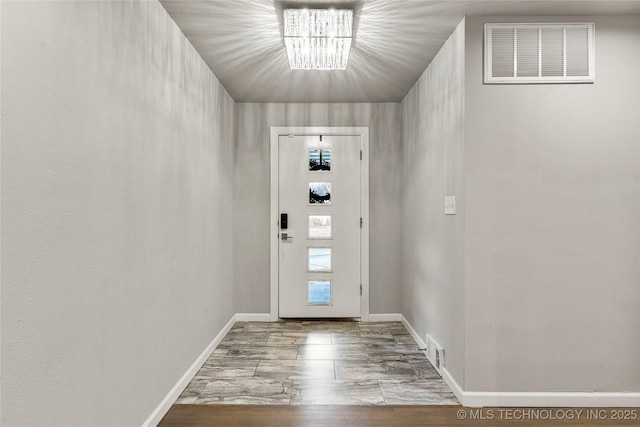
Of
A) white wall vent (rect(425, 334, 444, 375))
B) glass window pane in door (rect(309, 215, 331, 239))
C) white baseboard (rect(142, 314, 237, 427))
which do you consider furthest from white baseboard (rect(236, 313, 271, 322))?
white wall vent (rect(425, 334, 444, 375))

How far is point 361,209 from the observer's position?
439cm

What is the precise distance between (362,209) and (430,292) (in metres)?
1.39

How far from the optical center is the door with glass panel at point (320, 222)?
4379mm

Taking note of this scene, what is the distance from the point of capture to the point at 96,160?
164 centimetres

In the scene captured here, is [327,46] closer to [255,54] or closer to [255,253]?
[255,54]

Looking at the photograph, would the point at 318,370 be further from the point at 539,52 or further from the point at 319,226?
the point at 539,52

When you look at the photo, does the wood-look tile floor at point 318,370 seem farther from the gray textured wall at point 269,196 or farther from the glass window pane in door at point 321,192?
the glass window pane in door at point 321,192

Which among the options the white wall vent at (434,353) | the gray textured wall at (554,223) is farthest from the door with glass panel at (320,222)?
A: the gray textured wall at (554,223)

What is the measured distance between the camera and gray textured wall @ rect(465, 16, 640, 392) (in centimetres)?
247

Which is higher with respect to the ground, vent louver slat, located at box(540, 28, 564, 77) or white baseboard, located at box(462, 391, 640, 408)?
vent louver slat, located at box(540, 28, 564, 77)

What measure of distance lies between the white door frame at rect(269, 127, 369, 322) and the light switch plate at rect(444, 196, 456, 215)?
1.60 meters

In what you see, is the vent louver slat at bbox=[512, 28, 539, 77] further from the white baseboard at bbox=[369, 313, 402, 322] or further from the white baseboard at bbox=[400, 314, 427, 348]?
the white baseboard at bbox=[369, 313, 402, 322]

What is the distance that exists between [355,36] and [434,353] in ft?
7.55

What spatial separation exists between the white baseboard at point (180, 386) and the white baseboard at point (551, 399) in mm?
→ 1740
